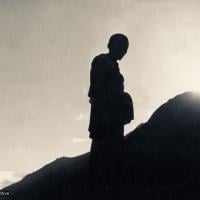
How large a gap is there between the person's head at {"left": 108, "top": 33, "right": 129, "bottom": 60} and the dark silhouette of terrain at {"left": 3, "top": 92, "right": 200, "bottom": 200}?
287cm

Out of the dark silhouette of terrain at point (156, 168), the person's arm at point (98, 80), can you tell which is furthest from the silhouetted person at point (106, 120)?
the dark silhouette of terrain at point (156, 168)

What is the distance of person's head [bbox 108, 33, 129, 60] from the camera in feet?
43.0

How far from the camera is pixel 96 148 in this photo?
12.9 m

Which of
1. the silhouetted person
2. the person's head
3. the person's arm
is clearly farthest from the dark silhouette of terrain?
the person's head

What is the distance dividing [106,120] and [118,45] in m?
2.04

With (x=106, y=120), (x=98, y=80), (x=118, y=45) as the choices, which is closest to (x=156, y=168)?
(x=106, y=120)

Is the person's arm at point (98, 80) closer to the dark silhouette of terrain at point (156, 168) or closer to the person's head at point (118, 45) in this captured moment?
the person's head at point (118, 45)

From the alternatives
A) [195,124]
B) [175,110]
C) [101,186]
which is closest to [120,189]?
[101,186]

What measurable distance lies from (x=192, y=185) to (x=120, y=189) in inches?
98.1

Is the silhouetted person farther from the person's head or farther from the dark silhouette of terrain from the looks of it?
the dark silhouette of terrain

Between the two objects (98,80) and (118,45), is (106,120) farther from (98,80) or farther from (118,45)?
(118,45)

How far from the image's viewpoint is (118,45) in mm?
13125

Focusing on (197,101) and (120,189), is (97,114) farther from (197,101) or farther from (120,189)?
(197,101)

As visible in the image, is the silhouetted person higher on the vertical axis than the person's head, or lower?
lower
